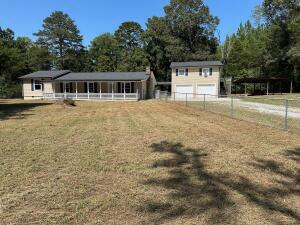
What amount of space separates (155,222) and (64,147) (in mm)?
4567

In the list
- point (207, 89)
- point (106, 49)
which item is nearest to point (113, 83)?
point (207, 89)

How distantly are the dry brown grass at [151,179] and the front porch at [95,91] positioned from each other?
79.2 feet

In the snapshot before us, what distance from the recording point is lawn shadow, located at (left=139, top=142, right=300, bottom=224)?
149 inches

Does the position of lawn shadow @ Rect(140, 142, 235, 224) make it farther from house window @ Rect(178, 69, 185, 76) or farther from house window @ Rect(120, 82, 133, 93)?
house window @ Rect(178, 69, 185, 76)

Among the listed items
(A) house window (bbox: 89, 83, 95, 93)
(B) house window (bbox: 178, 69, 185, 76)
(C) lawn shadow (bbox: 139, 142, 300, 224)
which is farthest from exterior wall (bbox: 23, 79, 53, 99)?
(C) lawn shadow (bbox: 139, 142, 300, 224)

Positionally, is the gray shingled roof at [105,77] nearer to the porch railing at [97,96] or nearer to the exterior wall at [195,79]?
the porch railing at [97,96]

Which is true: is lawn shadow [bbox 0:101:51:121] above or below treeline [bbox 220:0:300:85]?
below

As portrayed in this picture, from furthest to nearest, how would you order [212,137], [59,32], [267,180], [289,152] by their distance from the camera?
1. [59,32]
2. [212,137]
3. [289,152]
4. [267,180]

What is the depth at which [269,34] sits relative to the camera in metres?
48.2

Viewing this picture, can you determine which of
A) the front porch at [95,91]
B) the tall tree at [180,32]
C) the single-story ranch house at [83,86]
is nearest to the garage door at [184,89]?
the single-story ranch house at [83,86]

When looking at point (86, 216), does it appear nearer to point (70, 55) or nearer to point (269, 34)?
point (269, 34)

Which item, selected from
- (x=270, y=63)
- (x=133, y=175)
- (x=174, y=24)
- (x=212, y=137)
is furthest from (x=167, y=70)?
(x=133, y=175)

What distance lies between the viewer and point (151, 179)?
508 cm

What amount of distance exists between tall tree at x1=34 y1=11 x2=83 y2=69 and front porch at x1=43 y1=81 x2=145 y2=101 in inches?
980
